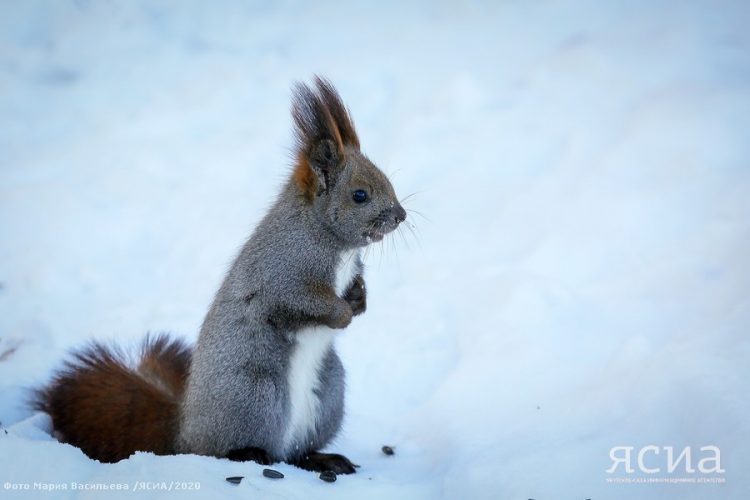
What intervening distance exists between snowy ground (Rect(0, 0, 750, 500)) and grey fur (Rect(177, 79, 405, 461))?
261 mm

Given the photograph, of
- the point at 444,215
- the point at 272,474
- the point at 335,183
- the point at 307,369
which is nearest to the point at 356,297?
the point at 307,369

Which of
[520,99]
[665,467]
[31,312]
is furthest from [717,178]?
[31,312]

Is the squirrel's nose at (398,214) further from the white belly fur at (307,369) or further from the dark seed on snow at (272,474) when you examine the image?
the dark seed on snow at (272,474)

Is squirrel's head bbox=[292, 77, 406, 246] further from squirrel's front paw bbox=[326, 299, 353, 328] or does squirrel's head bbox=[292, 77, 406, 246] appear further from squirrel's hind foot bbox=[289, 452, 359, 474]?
squirrel's hind foot bbox=[289, 452, 359, 474]

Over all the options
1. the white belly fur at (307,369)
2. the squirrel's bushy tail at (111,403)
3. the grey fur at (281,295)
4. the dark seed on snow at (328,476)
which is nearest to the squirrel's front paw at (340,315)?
the grey fur at (281,295)

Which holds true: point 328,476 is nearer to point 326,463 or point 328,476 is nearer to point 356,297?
point 326,463

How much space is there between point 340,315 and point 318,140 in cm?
71

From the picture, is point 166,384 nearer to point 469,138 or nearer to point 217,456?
point 217,456

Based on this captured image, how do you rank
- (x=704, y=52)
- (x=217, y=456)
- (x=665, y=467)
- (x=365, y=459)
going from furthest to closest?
(x=704, y=52) < (x=365, y=459) < (x=217, y=456) < (x=665, y=467)

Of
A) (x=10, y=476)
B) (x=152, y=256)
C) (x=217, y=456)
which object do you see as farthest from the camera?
(x=152, y=256)

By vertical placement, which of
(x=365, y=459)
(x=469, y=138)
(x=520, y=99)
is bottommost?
(x=365, y=459)

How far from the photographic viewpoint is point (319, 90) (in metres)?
3.55

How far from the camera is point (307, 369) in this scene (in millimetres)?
3646

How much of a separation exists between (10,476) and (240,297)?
107 cm
